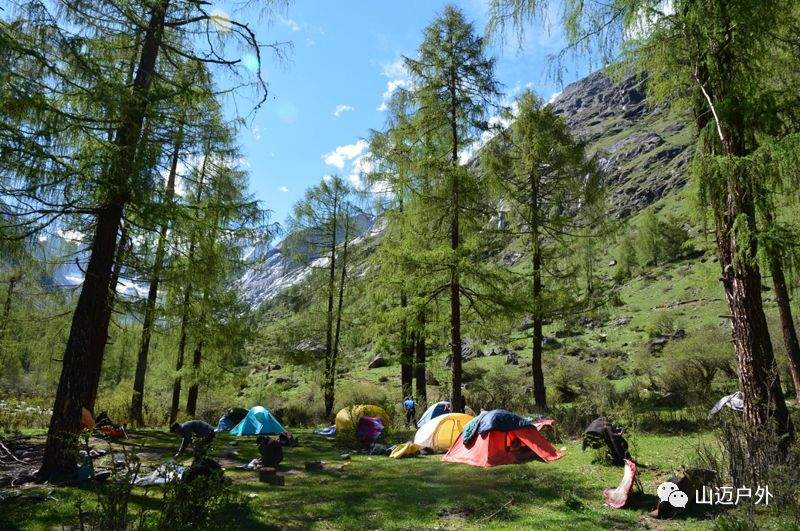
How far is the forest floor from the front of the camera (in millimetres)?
6547

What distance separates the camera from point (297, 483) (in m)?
9.55

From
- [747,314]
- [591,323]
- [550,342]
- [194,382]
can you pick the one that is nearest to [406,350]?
[194,382]

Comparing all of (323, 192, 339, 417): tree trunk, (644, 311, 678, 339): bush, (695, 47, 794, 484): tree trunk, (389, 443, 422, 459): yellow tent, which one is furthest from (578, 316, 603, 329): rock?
(695, 47, 794, 484): tree trunk

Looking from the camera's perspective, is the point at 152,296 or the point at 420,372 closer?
the point at 152,296

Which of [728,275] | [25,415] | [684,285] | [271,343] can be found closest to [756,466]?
[728,275]

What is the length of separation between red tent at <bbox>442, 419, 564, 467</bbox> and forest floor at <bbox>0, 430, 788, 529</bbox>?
0.35 metres

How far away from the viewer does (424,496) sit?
8.32m

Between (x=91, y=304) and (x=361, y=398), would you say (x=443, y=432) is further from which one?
(x=361, y=398)

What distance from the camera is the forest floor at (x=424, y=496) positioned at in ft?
21.5

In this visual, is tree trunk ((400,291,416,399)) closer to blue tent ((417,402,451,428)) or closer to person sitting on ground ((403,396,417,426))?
person sitting on ground ((403,396,417,426))

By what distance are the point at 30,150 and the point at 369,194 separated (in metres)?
11.2

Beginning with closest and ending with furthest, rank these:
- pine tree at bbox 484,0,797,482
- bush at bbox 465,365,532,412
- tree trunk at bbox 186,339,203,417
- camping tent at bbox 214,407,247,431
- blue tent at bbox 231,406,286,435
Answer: pine tree at bbox 484,0,797,482, blue tent at bbox 231,406,286,435, camping tent at bbox 214,407,247,431, tree trunk at bbox 186,339,203,417, bush at bbox 465,365,532,412

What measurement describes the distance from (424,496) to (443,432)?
4.42m

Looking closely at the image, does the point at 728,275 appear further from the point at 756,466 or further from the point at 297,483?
the point at 297,483
